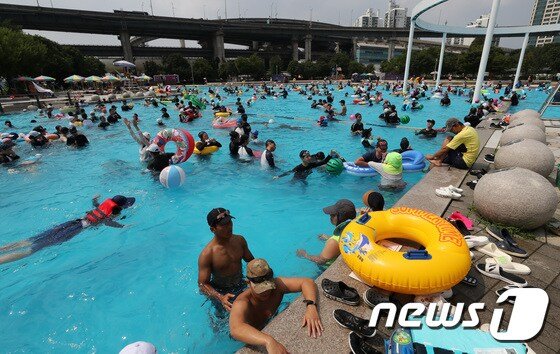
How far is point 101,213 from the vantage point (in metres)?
7.18

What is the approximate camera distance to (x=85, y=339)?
4582 millimetres

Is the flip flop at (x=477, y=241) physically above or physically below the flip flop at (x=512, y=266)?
above

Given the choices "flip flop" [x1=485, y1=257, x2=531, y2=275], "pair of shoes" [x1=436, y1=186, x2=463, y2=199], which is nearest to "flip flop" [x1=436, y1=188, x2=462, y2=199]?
"pair of shoes" [x1=436, y1=186, x2=463, y2=199]

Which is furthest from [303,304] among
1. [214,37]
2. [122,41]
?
[214,37]

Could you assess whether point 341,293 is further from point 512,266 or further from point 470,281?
point 512,266

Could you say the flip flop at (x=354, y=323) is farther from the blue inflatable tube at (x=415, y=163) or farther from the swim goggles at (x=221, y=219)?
the blue inflatable tube at (x=415, y=163)

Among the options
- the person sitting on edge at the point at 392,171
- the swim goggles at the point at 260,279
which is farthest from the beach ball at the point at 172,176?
the swim goggles at the point at 260,279

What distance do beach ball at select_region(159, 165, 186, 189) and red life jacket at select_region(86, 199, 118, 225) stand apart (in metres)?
1.98

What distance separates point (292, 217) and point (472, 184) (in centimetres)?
437

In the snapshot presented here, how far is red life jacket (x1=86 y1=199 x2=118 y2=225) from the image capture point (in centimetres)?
700

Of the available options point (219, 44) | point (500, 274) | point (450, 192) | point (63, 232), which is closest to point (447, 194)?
point (450, 192)

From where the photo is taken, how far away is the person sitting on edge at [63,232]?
21.2 feet

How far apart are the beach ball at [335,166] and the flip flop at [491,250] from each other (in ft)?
17.8

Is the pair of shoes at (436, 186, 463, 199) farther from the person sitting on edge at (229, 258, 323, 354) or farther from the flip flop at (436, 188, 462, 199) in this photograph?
the person sitting on edge at (229, 258, 323, 354)
